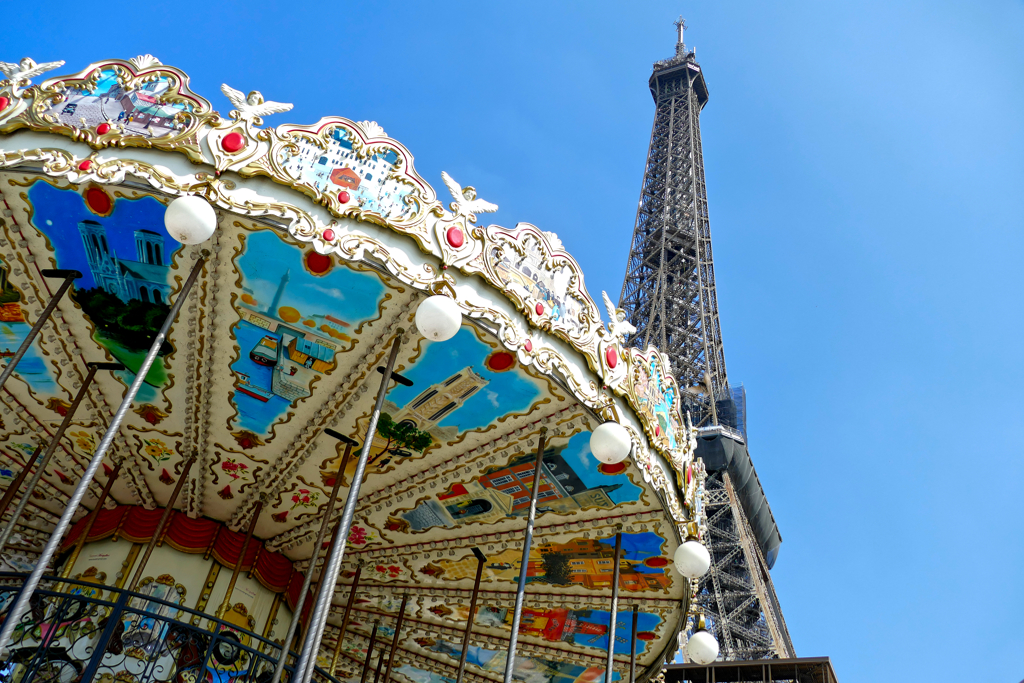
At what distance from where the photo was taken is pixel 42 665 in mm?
8148

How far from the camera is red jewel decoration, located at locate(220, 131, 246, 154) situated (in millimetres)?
6430

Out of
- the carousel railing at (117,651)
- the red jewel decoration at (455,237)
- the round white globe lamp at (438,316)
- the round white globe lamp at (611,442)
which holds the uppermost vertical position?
the red jewel decoration at (455,237)

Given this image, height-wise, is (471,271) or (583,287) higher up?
(583,287)

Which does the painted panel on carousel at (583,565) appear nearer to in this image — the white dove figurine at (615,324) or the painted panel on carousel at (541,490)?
the painted panel on carousel at (541,490)

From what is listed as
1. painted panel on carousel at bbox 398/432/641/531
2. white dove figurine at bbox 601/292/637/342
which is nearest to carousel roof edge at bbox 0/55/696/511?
white dove figurine at bbox 601/292/637/342

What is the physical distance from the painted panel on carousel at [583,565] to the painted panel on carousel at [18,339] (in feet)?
16.9

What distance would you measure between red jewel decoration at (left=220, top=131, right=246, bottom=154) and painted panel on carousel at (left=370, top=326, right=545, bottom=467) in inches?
90.4

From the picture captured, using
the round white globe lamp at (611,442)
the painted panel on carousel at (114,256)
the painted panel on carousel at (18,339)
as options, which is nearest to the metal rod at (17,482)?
the painted panel on carousel at (18,339)

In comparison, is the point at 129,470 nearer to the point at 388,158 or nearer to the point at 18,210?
the point at 18,210

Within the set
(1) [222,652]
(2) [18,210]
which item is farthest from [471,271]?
(1) [222,652]

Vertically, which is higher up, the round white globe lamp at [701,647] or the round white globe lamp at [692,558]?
the round white globe lamp at [692,558]

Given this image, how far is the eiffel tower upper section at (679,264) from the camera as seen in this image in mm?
49938

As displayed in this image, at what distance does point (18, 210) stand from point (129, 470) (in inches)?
157

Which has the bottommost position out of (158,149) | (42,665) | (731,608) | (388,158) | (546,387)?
(42,665)
